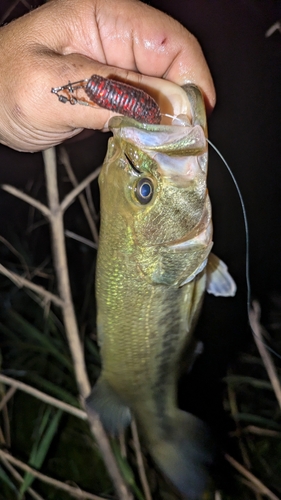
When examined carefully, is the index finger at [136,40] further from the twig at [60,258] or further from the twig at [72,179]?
the twig at [72,179]

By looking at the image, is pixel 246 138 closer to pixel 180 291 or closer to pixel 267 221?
pixel 267 221

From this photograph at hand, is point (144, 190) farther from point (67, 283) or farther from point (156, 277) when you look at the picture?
point (67, 283)

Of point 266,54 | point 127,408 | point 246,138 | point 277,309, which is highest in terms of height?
point 266,54

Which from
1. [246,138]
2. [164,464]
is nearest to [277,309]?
[246,138]

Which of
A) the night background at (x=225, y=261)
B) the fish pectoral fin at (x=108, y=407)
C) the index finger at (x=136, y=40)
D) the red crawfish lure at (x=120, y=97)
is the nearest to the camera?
the red crawfish lure at (x=120, y=97)

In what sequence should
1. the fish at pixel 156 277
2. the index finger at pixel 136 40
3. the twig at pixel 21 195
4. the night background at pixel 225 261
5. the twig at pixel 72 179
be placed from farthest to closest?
the night background at pixel 225 261, the twig at pixel 72 179, the twig at pixel 21 195, the index finger at pixel 136 40, the fish at pixel 156 277

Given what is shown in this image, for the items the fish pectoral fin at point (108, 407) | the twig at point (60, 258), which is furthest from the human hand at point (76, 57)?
the fish pectoral fin at point (108, 407)

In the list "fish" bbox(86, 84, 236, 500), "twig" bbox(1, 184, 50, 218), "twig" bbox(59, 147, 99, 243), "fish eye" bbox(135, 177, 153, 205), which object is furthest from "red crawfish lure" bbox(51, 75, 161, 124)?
"twig" bbox(59, 147, 99, 243)
